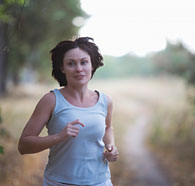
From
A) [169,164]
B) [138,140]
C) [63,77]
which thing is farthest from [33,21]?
[63,77]

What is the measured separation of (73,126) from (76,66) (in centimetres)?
49

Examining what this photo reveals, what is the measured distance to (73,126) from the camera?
180 centimetres

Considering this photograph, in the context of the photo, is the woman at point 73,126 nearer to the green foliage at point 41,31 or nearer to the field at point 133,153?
the field at point 133,153

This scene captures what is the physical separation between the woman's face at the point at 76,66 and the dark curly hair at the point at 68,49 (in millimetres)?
35

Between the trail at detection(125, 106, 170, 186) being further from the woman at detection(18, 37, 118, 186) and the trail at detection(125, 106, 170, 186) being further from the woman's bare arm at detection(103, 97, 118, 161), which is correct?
the woman at detection(18, 37, 118, 186)

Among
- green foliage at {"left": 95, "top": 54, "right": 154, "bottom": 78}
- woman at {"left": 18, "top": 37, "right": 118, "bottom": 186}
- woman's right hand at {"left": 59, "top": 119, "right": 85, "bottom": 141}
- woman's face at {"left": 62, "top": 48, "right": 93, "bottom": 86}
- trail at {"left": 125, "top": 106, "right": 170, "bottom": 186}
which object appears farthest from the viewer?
green foliage at {"left": 95, "top": 54, "right": 154, "bottom": 78}

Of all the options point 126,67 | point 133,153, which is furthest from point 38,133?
point 126,67

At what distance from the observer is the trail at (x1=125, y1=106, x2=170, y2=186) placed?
5.88 metres

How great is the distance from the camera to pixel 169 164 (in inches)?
278

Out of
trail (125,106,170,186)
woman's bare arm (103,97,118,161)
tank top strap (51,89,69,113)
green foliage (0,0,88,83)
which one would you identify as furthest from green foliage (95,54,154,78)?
tank top strap (51,89,69,113)

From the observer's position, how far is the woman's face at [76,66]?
2076 mm

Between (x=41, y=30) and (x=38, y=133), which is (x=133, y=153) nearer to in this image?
(x=38, y=133)

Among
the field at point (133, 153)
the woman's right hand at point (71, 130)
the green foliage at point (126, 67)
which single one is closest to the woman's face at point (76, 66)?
the woman's right hand at point (71, 130)

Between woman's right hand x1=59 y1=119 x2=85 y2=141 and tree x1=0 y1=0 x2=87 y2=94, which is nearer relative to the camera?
woman's right hand x1=59 y1=119 x2=85 y2=141
